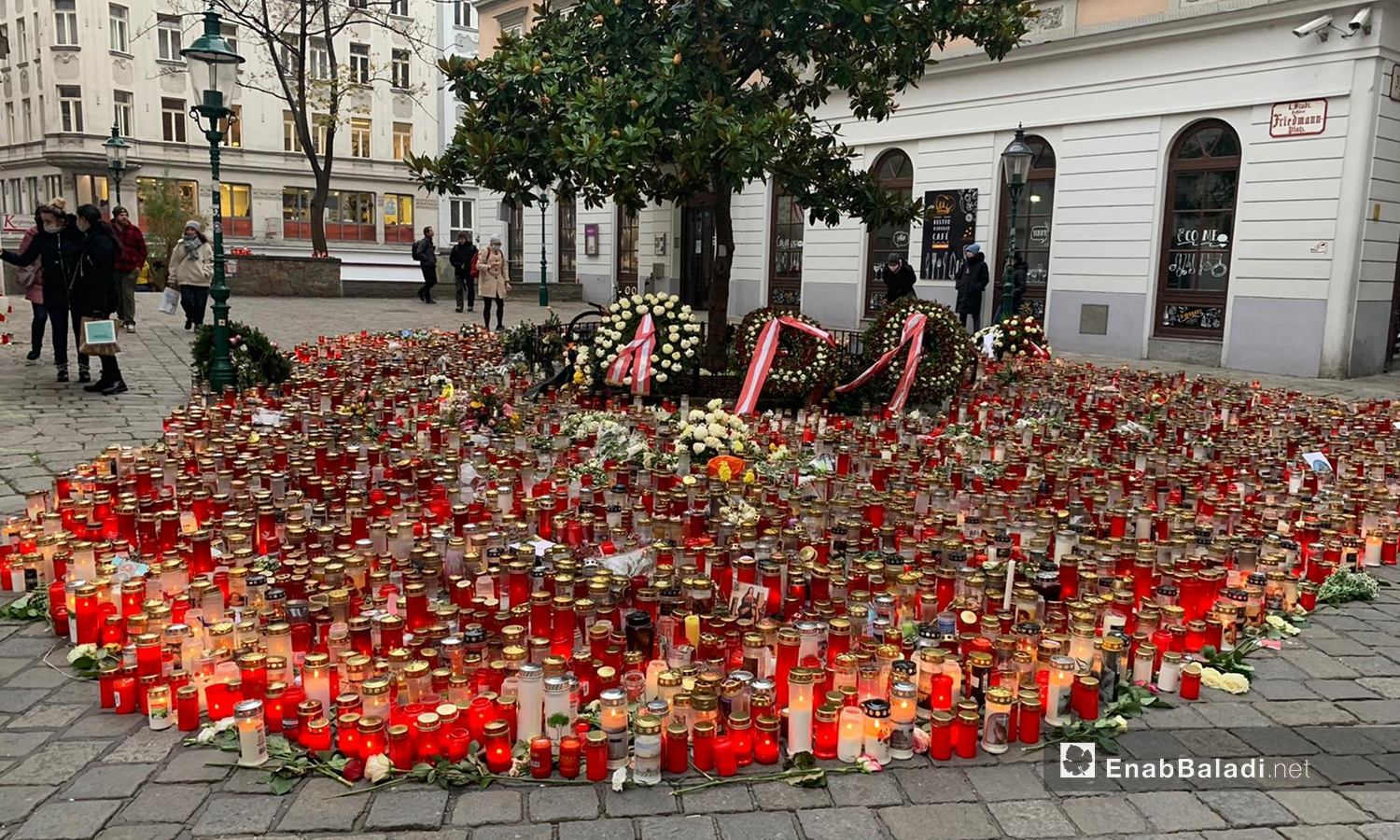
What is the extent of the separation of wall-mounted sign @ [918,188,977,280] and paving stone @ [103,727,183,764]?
666 inches

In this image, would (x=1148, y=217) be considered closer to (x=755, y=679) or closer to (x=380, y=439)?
(x=380, y=439)

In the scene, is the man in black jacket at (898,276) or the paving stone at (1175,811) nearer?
the paving stone at (1175,811)

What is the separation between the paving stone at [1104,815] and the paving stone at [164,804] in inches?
105

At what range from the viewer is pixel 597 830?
112 inches

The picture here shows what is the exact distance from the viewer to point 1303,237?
47.1ft

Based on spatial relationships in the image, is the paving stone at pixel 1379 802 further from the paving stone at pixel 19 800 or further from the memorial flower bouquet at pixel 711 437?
the memorial flower bouquet at pixel 711 437

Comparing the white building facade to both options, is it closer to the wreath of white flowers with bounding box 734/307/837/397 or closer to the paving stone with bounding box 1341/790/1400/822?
the wreath of white flowers with bounding box 734/307/837/397

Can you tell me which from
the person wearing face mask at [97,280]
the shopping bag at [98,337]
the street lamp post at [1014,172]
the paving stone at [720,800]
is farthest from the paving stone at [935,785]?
the street lamp post at [1014,172]

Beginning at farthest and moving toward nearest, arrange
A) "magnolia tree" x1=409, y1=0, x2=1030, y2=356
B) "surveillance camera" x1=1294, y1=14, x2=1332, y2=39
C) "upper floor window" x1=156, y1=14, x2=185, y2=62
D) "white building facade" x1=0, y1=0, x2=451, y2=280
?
"upper floor window" x1=156, y1=14, x2=185, y2=62 < "white building facade" x1=0, y1=0, x2=451, y2=280 < "surveillance camera" x1=1294, y1=14, x2=1332, y2=39 < "magnolia tree" x1=409, y1=0, x2=1030, y2=356

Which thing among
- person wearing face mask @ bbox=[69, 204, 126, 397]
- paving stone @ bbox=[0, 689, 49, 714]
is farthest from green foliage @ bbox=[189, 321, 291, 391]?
paving stone @ bbox=[0, 689, 49, 714]

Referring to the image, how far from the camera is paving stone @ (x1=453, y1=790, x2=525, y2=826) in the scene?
2889 millimetres

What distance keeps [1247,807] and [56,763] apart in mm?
3814

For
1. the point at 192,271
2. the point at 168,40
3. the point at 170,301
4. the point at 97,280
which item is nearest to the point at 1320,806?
the point at 97,280

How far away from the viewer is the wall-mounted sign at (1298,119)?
1400cm
